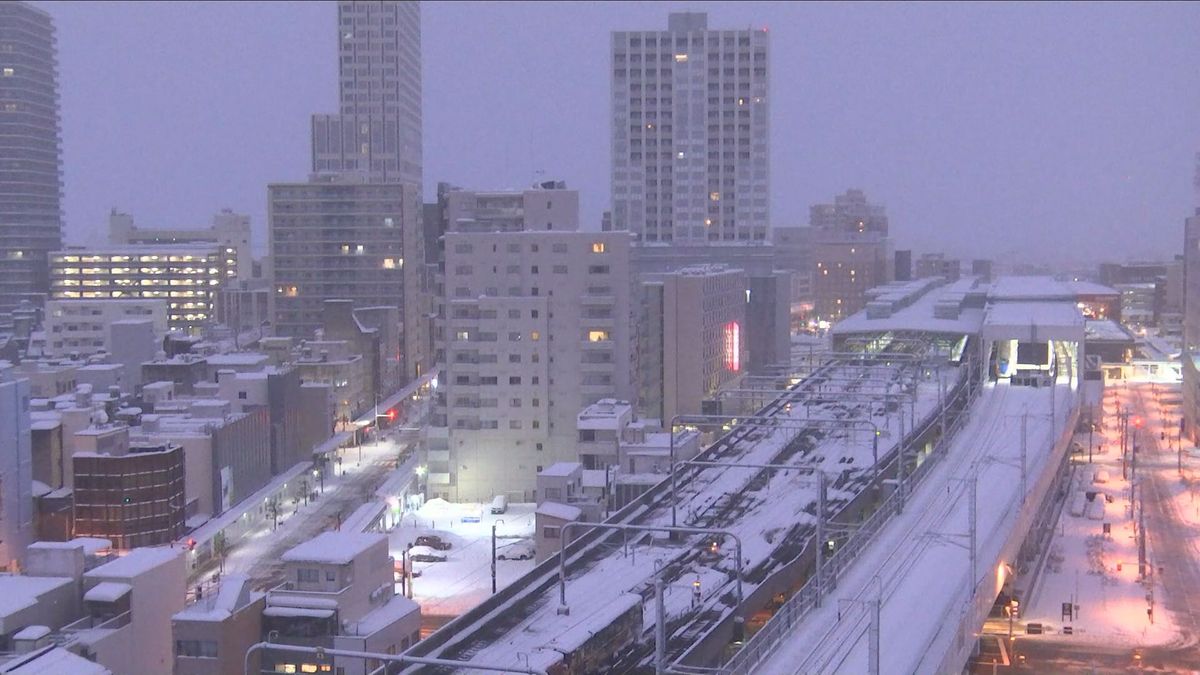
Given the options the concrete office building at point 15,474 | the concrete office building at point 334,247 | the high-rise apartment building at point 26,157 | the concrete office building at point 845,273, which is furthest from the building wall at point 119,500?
the concrete office building at point 845,273

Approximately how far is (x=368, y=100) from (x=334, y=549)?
158ft

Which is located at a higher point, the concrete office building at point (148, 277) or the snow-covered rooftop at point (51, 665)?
the concrete office building at point (148, 277)

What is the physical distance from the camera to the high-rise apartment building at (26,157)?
189 feet

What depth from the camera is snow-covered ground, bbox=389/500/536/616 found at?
57.1 ft

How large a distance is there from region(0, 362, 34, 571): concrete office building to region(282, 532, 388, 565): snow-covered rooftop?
6717mm

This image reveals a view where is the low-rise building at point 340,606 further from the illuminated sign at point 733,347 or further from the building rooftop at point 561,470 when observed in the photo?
the illuminated sign at point 733,347

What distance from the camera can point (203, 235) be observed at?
62094 mm

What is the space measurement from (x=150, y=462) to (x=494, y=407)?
725 centimetres

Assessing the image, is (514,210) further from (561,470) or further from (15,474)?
(15,474)

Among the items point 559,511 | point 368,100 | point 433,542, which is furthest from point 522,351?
point 368,100

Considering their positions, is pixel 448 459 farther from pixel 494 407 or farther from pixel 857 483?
pixel 857 483

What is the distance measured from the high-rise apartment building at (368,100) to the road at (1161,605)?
3823 cm

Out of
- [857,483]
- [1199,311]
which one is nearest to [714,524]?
[857,483]

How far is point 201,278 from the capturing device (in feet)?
168
